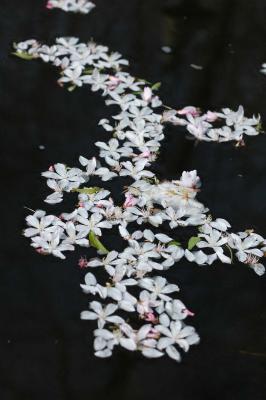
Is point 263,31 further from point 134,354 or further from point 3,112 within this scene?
point 134,354

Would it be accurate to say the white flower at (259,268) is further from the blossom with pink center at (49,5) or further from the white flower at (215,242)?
the blossom with pink center at (49,5)

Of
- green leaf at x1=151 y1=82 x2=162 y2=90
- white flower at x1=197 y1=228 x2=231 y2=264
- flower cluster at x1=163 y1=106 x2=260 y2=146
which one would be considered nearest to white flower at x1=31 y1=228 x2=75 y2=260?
white flower at x1=197 y1=228 x2=231 y2=264

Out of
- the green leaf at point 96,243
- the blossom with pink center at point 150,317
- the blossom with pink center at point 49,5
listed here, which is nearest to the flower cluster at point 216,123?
the green leaf at point 96,243

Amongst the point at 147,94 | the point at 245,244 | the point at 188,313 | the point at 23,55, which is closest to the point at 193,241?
the point at 245,244

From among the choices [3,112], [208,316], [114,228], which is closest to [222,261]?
[208,316]

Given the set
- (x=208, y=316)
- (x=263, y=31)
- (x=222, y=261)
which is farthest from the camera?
(x=263, y=31)

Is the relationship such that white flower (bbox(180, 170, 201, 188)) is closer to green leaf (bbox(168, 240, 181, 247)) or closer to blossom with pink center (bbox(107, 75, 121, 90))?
green leaf (bbox(168, 240, 181, 247))

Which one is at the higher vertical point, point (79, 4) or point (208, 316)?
point (79, 4)
